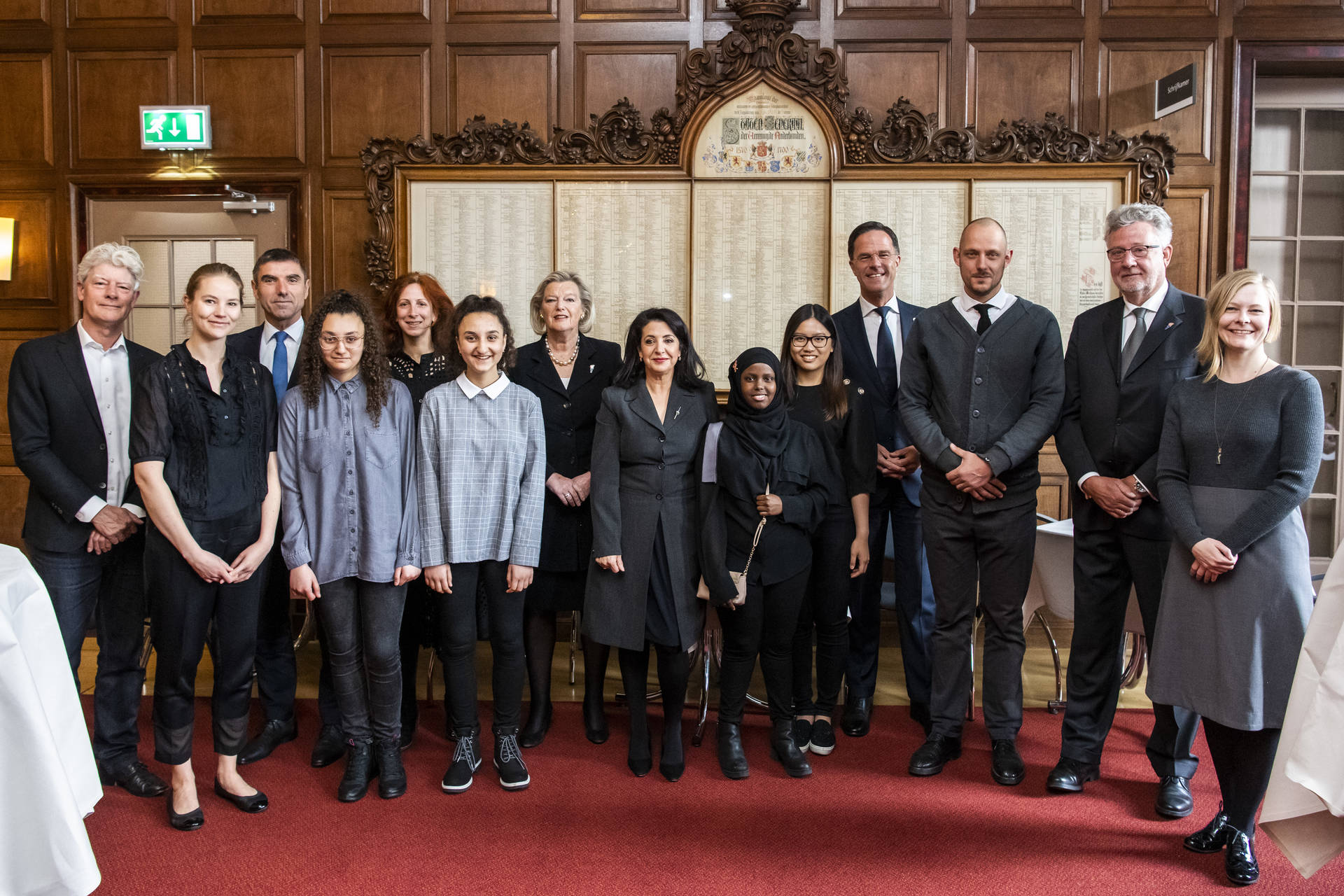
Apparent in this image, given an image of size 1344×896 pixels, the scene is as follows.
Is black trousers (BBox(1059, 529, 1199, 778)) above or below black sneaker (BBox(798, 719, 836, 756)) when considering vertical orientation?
above

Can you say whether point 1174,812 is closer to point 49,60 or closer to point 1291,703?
point 1291,703

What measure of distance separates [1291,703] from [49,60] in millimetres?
5762

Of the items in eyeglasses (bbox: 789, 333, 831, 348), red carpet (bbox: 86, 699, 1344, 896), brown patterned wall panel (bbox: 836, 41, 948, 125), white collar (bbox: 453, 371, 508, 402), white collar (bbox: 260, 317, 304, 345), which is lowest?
red carpet (bbox: 86, 699, 1344, 896)

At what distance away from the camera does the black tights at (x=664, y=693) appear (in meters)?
2.97

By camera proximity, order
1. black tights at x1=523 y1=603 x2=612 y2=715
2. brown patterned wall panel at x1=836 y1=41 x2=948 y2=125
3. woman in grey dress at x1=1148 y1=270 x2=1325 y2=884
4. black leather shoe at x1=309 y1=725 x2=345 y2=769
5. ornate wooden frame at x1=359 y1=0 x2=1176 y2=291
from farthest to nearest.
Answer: brown patterned wall panel at x1=836 y1=41 x2=948 y2=125, ornate wooden frame at x1=359 y1=0 x2=1176 y2=291, black tights at x1=523 y1=603 x2=612 y2=715, black leather shoe at x1=309 y1=725 x2=345 y2=769, woman in grey dress at x1=1148 y1=270 x2=1325 y2=884

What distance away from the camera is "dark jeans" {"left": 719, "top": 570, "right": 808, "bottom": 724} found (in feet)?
9.65

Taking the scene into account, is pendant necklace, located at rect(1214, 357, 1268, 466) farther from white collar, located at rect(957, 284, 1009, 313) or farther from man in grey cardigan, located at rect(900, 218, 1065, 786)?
white collar, located at rect(957, 284, 1009, 313)

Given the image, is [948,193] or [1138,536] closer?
[1138,536]

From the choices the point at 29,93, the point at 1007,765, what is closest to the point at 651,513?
the point at 1007,765

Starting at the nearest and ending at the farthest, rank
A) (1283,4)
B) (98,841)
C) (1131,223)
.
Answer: (98,841) → (1131,223) → (1283,4)

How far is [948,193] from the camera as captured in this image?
4426 mm

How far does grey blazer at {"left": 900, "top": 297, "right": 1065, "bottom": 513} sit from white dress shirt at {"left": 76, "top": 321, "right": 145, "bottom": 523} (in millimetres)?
2465

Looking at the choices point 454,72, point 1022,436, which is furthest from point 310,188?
point 1022,436

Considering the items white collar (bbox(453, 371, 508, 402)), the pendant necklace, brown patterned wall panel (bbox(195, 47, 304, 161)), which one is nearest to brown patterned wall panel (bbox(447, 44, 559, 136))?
brown patterned wall panel (bbox(195, 47, 304, 161))
